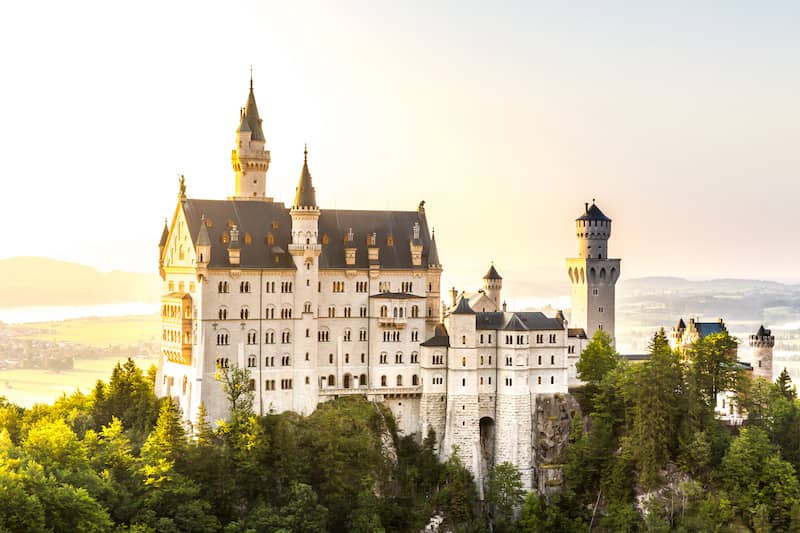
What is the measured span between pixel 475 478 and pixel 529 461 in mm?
5068

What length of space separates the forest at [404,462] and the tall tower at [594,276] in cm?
1470

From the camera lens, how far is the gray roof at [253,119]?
343 feet

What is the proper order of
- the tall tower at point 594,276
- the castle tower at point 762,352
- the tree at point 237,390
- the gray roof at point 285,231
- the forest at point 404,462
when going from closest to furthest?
the forest at point 404,462
the tree at point 237,390
the gray roof at point 285,231
the castle tower at point 762,352
the tall tower at point 594,276

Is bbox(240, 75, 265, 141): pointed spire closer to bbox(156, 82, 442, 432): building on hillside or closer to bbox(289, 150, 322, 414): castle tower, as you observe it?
bbox(156, 82, 442, 432): building on hillside

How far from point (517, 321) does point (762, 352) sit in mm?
29155

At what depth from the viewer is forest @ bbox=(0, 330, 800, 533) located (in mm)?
87938

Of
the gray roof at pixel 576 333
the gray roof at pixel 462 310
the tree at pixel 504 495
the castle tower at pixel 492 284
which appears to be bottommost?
the tree at pixel 504 495

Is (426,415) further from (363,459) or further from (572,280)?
(572,280)

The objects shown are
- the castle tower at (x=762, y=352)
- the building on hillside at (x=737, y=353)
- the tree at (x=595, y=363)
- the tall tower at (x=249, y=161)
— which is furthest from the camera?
the castle tower at (x=762, y=352)

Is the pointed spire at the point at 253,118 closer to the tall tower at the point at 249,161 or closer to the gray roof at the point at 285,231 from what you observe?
the tall tower at the point at 249,161

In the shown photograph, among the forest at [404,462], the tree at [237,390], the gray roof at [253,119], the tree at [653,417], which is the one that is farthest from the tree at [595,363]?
the gray roof at [253,119]


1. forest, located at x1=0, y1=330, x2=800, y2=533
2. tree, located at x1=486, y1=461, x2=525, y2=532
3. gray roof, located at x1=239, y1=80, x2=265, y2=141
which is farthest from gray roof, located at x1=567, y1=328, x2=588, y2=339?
gray roof, located at x1=239, y1=80, x2=265, y2=141

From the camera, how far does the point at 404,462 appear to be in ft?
323

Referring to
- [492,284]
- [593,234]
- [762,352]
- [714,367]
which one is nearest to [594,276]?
[593,234]
